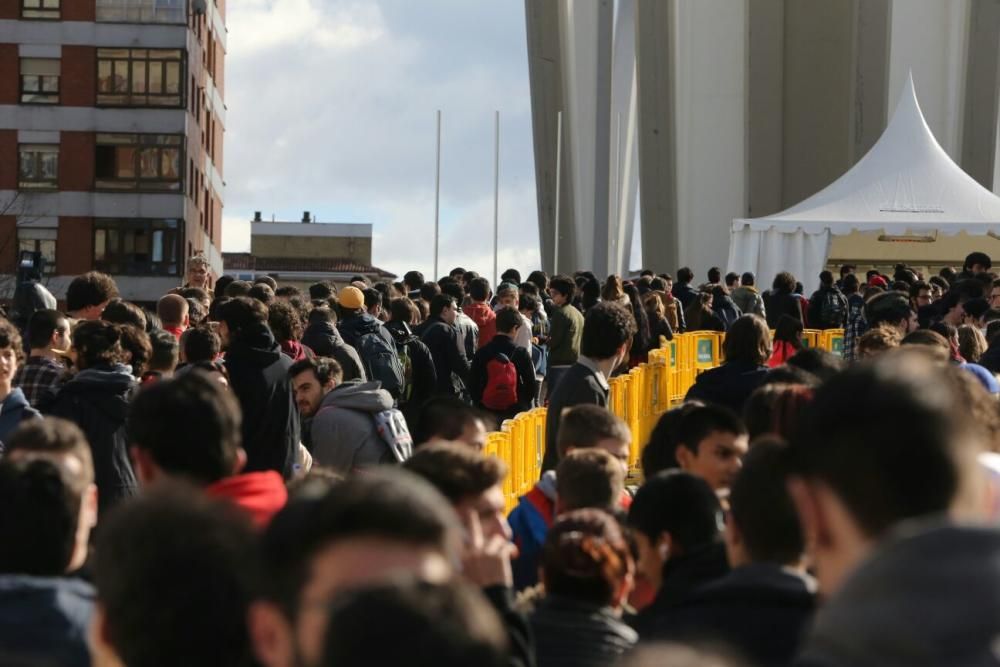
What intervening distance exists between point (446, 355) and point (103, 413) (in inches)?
270

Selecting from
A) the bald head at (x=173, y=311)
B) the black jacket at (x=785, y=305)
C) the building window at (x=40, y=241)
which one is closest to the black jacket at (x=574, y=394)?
the bald head at (x=173, y=311)

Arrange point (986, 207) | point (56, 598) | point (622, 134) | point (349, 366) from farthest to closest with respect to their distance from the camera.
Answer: point (622, 134)
point (986, 207)
point (349, 366)
point (56, 598)

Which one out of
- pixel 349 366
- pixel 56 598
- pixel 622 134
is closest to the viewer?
pixel 56 598

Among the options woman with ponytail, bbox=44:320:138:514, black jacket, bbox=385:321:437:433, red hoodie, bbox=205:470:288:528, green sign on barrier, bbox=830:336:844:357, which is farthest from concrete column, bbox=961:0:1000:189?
red hoodie, bbox=205:470:288:528

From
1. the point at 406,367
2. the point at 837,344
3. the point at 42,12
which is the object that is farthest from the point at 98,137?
the point at 406,367

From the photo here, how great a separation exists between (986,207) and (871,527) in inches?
1277

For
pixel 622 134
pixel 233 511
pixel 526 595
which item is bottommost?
pixel 526 595

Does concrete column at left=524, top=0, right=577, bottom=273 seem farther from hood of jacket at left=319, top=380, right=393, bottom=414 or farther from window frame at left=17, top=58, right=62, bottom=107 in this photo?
hood of jacket at left=319, top=380, right=393, bottom=414

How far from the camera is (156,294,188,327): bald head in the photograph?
1110 cm

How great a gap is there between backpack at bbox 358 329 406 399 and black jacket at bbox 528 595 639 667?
8.31m

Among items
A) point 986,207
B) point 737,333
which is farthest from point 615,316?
point 986,207

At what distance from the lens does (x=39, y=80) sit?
61656mm

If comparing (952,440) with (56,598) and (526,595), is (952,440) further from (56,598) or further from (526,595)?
(526,595)

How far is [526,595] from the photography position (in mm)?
5301
